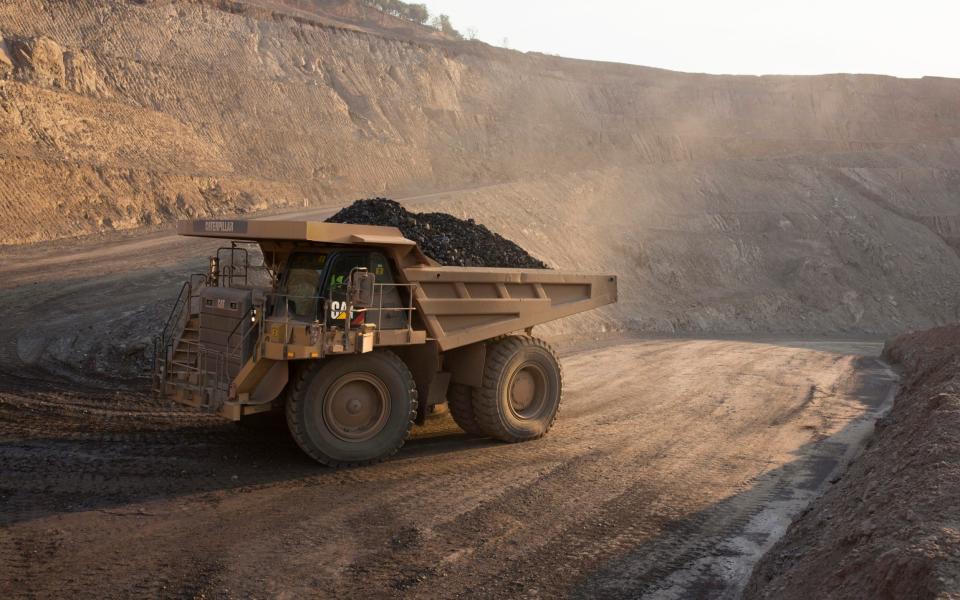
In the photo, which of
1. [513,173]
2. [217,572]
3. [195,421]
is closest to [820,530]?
[217,572]

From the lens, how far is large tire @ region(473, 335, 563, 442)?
9562mm

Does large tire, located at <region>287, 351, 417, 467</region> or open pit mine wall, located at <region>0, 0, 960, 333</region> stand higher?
open pit mine wall, located at <region>0, 0, 960, 333</region>

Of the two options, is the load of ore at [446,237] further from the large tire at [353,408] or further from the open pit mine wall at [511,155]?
the open pit mine wall at [511,155]

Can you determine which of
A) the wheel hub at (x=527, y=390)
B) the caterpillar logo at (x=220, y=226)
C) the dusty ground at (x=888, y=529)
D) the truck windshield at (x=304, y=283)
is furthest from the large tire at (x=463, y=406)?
the dusty ground at (x=888, y=529)

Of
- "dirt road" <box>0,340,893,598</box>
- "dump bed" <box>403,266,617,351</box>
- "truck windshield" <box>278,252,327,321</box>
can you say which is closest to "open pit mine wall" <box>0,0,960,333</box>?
"dump bed" <box>403,266,617,351</box>

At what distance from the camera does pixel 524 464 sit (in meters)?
8.77

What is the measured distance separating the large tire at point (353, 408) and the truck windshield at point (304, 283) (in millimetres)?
616

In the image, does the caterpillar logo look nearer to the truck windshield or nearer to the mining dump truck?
the mining dump truck

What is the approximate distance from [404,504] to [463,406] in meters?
2.58

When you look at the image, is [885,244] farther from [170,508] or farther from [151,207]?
[170,508]

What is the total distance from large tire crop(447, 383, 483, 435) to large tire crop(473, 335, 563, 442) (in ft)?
0.29

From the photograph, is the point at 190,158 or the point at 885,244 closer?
the point at 190,158

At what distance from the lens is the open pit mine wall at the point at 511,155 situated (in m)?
25.3

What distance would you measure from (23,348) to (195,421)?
17.4ft
